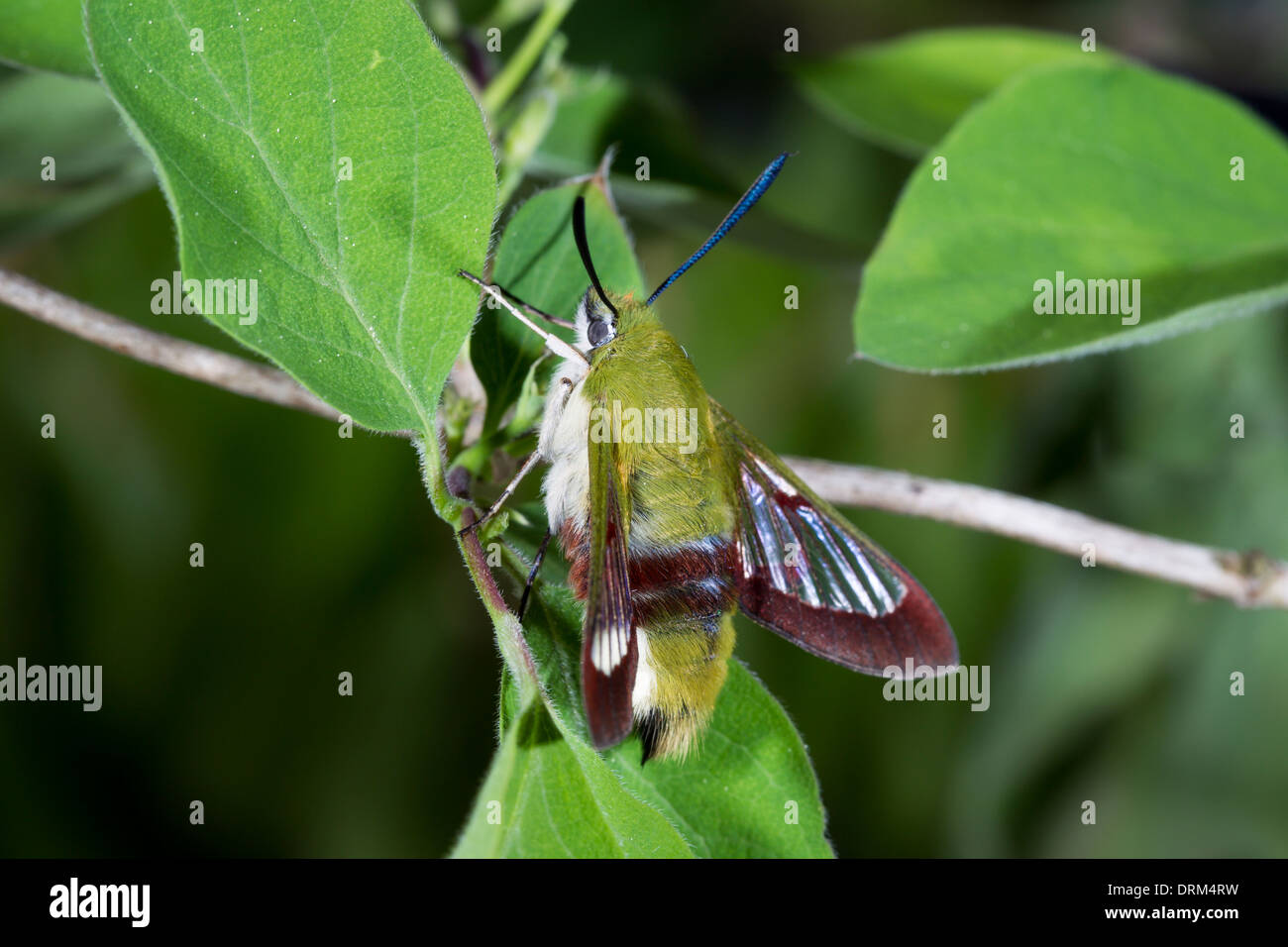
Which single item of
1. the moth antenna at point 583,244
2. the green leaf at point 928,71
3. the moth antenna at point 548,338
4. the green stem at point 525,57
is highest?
the green leaf at point 928,71

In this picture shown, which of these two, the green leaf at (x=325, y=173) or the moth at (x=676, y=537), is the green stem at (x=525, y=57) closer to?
the moth at (x=676, y=537)

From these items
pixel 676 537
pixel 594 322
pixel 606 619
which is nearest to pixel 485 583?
pixel 606 619

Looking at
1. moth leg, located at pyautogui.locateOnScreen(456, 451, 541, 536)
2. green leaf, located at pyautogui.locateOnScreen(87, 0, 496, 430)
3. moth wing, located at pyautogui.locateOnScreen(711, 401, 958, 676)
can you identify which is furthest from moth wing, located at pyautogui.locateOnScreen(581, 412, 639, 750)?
moth wing, located at pyautogui.locateOnScreen(711, 401, 958, 676)

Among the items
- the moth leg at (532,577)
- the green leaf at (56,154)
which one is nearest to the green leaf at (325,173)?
the moth leg at (532,577)

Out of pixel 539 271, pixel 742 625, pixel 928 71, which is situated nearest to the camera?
pixel 539 271

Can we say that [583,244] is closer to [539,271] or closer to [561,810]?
[539,271]

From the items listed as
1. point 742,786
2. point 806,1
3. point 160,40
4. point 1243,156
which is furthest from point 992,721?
point 160,40
